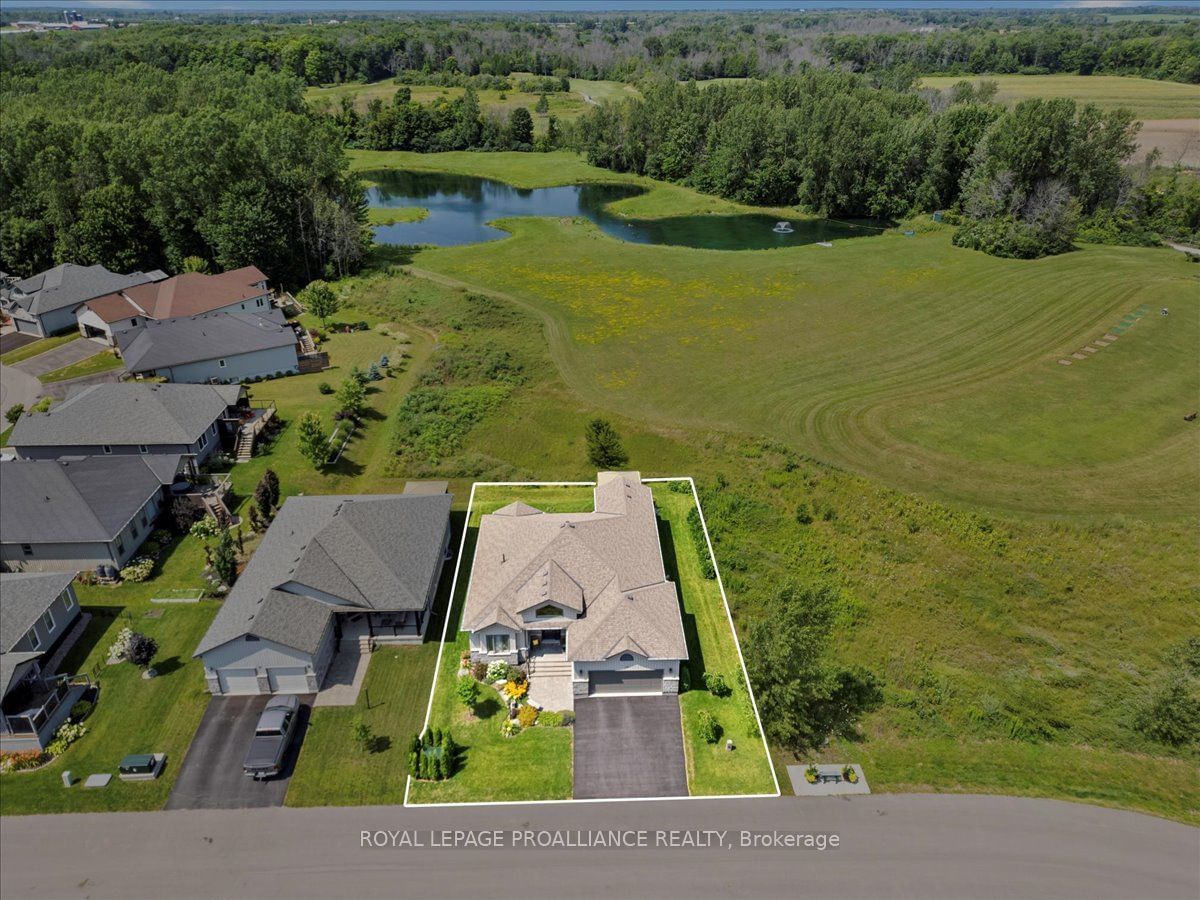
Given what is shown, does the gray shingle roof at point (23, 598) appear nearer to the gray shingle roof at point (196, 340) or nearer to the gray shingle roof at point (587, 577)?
the gray shingle roof at point (587, 577)

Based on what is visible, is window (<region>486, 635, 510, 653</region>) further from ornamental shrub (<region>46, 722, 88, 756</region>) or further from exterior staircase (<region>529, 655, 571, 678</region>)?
ornamental shrub (<region>46, 722, 88, 756</region>)

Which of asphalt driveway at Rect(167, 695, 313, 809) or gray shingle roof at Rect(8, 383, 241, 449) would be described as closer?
asphalt driveway at Rect(167, 695, 313, 809)

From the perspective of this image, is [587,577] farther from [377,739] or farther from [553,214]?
[553,214]

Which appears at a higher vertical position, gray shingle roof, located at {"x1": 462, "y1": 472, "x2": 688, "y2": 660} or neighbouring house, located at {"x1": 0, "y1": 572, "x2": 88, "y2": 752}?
gray shingle roof, located at {"x1": 462, "y1": 472, "x2": 688, "y2": 660}

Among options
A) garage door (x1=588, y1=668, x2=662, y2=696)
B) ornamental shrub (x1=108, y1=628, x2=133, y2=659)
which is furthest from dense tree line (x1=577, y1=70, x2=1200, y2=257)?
ornamental shrub (x1=108, y1=628, x2=133, y2=659)

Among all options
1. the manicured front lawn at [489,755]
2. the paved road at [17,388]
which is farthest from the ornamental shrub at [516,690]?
the paved road at [17,388]

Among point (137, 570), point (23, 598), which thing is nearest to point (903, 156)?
point (137, 570)

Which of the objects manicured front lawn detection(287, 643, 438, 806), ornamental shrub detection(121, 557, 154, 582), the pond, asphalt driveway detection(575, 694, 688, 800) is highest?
the pond
